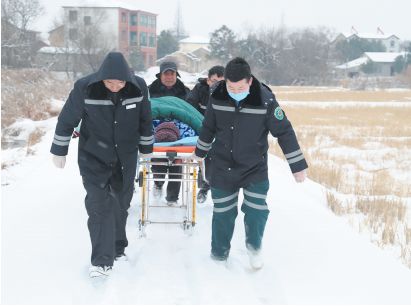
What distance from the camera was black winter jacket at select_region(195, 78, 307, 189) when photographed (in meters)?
4.05

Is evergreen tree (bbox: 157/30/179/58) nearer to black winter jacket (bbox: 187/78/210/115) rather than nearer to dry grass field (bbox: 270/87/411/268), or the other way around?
dry grass field (bbox: 270/87/411/268)

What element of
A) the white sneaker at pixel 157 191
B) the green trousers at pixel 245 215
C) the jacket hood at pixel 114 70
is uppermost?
the jacket hood at pixel 114 70

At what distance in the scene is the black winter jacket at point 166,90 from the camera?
632 centimetres

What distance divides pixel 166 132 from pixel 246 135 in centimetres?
123

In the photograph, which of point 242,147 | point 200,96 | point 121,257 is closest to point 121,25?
point 200,96

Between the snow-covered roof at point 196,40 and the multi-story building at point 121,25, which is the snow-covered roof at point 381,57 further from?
the snow-covered roof at point 196,40

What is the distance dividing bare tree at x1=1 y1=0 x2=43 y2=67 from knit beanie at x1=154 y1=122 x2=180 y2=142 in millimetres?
33972

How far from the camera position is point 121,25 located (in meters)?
73.6

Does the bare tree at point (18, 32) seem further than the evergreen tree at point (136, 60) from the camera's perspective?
No

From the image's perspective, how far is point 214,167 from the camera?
4312mm

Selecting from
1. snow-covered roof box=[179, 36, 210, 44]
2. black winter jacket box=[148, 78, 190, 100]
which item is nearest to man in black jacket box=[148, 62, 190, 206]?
black winter jacket box=[148, 78, 190, 100]

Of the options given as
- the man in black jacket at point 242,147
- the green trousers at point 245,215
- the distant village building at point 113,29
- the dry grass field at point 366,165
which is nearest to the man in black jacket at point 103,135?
the man in black jacket at point 242,147

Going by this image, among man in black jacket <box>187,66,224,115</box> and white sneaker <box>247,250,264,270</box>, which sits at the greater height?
man in black jacket <box>187,66,224,115</box>

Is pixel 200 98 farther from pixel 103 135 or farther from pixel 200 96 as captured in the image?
pixel 103 135
